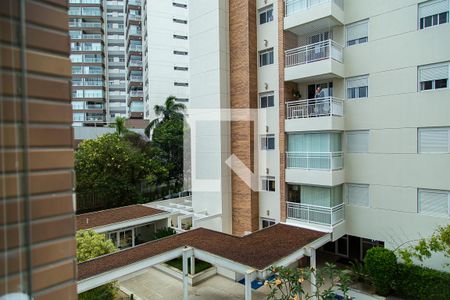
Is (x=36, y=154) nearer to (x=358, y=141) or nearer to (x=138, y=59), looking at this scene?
(x=358, y=141)

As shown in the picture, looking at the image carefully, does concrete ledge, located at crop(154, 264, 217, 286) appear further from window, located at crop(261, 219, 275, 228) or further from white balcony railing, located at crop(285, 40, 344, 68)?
white balcony railing, located at crop(285, 40, 344, 68)

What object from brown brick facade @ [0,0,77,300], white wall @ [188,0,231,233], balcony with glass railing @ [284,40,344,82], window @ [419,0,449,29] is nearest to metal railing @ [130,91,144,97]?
white wall @ [188,0,231,233]

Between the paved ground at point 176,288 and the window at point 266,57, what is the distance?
362 inches

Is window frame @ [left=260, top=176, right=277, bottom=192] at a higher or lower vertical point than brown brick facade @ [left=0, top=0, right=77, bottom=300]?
lower

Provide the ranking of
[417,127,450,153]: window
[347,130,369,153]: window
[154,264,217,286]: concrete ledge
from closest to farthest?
[417,127,450,153]: window, [347,130,369,153]: window, [154,264,217,286]: concrete ledge

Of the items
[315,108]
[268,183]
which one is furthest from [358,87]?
[268,183]

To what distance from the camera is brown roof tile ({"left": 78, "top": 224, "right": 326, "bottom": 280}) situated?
8.16 m

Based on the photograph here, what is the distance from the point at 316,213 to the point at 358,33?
703 centimetres

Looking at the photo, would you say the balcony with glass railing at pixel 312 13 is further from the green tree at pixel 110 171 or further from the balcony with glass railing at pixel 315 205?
the green tree at pixel 110 171

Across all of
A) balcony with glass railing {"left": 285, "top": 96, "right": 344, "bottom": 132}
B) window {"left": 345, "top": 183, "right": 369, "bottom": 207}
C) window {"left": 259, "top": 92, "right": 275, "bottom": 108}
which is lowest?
window {"left": 345, "top": 183, "right": 369, "bottom": 207}

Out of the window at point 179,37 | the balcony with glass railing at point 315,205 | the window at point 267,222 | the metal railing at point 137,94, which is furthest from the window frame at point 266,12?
the metal railing at point 137,94

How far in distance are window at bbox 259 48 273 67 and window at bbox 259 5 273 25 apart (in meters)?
1.32

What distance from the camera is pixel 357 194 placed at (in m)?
11.3

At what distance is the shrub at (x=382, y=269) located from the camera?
9.39m
